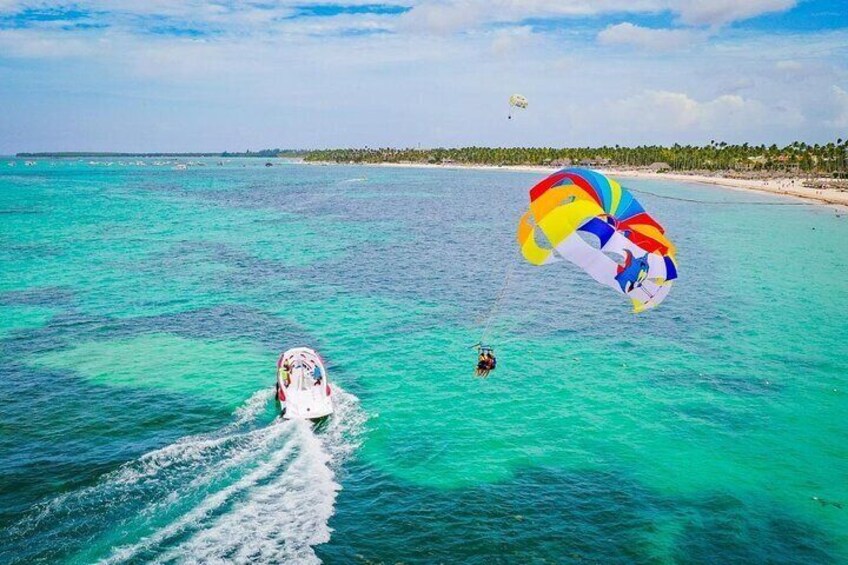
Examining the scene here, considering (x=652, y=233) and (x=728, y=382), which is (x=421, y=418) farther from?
(x=728, y=382)

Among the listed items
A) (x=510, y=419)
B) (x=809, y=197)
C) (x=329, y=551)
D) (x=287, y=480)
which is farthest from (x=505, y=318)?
(x=809, y=197)

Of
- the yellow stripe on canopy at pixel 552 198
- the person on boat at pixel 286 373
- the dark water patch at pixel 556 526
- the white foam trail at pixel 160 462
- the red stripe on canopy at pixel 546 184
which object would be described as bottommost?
the dark water patch at pixel 556 526

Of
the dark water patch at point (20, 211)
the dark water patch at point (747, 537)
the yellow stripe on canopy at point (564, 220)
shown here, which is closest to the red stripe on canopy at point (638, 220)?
the yellow stripe on canopy at point (564, 220)

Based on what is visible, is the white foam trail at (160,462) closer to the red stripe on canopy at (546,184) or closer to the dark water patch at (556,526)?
the dark water patch at (556,526)

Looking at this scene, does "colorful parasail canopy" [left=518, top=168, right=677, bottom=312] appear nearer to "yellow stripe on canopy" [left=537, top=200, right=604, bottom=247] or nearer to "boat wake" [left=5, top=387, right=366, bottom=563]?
"yellow stripe on canopy" [left=537, top=200, right=604, bottom=247]

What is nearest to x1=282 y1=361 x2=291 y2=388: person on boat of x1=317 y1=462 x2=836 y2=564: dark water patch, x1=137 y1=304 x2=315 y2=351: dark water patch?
x1=317 y1=462 x2=836 y2=564: dark water patch

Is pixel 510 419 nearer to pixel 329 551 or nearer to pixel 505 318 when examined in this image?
pixel 329 551

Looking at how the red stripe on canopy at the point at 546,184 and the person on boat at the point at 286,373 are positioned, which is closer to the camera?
the red stripe on canopy at the point at 546,184
